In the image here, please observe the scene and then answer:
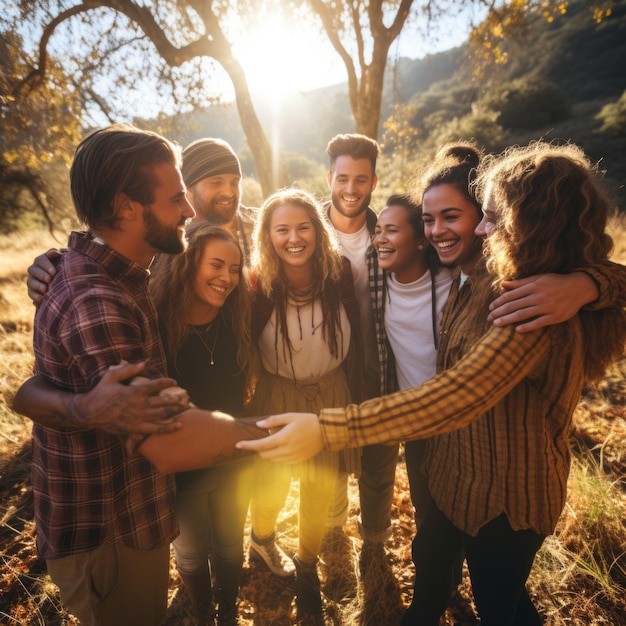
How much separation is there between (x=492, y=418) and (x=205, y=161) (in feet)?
10.3

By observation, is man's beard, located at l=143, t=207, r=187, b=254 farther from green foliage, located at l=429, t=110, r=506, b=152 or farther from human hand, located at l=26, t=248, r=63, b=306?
green foliage, located at l=429, t=110, r=506, b=152

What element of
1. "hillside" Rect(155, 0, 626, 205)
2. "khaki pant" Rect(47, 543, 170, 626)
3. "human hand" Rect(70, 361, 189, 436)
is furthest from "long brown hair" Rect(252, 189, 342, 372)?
"hillside" Rect(155, 0, 626, 205)

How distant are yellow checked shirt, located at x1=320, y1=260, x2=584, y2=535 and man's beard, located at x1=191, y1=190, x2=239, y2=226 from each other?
249 cm

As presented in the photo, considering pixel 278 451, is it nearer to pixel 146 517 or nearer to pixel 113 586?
pixel 146 517

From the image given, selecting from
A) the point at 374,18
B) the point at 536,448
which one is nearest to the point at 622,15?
the point at 374,18

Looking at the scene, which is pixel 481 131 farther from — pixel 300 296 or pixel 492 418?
pixel 492 418

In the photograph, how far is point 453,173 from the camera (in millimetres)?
1985

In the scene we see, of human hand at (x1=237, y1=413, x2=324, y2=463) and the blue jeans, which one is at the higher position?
human hand at (x1=237, y1=413, x2=324, y2=463)

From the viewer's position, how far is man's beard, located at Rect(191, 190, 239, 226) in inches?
130

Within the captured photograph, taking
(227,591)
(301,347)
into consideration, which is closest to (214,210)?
(301,347)

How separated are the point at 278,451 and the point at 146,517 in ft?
2.33

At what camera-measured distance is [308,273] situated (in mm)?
2377

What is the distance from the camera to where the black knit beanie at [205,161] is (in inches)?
128

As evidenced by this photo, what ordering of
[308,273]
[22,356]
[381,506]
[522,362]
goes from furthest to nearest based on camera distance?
[22,356]
[381,506]
[308,273]
[522,362]
